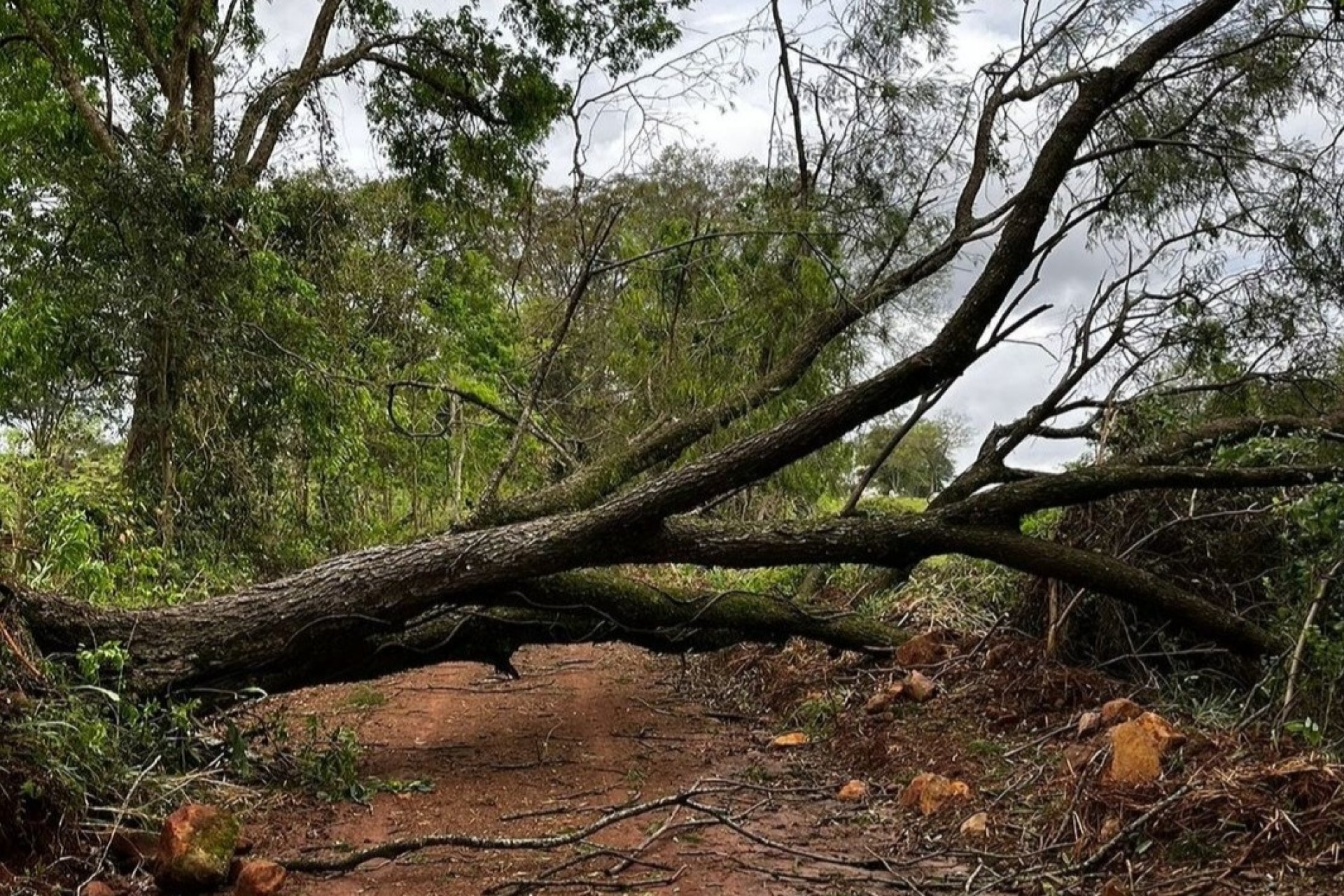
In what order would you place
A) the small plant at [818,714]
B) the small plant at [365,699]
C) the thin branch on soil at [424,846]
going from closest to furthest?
1. the thin branch on soil at [424,846]
2. the small plant at [818,714]
3. the small plant at [365,699]

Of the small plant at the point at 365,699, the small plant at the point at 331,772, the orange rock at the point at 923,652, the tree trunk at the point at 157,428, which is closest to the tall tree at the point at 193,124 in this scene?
the tree trunk at the point at 157,428

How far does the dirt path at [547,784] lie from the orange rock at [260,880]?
0.43 feet

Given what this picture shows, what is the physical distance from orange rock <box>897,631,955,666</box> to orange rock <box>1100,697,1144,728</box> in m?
1.52

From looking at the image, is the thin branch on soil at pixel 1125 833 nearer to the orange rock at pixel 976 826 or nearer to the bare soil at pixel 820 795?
the bare soil at pixel 820 795

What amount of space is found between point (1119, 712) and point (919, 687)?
126 centimetres

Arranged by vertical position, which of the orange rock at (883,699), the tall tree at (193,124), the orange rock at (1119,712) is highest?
the tall tree at (193,124)

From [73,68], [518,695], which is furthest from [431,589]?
[73,68]

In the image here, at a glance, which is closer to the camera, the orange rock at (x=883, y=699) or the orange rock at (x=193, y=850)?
the orange rock at (x=193, y=850)

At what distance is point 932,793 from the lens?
3.38 m

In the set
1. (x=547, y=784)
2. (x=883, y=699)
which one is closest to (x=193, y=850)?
(x=547, y=784)

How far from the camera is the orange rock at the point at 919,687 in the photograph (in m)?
4.57

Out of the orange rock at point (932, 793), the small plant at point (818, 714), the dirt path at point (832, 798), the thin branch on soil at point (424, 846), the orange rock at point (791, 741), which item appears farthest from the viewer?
the small plant at point (818, 714)

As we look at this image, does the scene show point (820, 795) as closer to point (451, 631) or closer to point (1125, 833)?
point (1125, 833)

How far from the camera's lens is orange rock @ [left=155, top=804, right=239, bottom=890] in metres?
2.55
